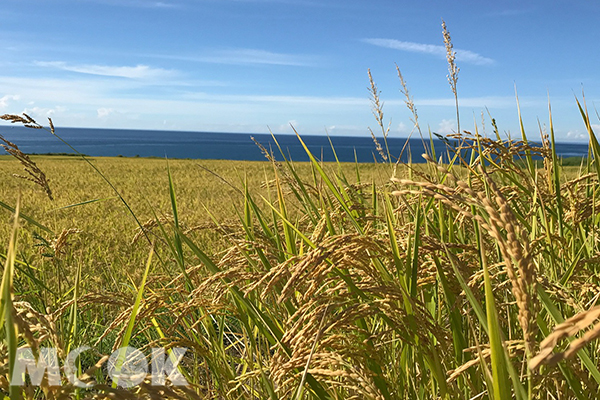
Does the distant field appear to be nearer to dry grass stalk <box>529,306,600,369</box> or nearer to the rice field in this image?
the rice field

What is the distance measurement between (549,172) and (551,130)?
18 centimetres

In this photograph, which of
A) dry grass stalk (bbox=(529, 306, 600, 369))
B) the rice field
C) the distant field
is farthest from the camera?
the distant field

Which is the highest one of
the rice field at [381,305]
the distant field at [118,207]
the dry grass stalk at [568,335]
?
the dry grass stalk at [568,335]

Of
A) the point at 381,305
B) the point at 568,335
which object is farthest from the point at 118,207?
the point at 568,335

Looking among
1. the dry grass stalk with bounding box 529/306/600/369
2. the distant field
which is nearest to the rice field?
the dry grass stalk with bounding box 529/306/600/369

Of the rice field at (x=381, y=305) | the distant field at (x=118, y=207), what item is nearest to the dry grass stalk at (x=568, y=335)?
the rice field at (x=381, y=305)

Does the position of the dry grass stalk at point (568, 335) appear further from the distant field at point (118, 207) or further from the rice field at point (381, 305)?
the distant field at point (118, 207)

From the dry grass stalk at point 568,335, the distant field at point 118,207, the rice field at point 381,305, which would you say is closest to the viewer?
the dry grass stalk at point 568,335

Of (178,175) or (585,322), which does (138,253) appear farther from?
(178,175)

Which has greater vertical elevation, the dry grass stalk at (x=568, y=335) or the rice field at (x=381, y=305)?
the dry grass stalk at (x=568, y=335)

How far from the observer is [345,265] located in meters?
1.30

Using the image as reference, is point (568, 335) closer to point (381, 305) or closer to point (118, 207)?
point (381, 305)

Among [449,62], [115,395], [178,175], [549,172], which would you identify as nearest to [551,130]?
[549,172]

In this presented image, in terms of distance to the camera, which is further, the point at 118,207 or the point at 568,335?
the point at 118,207
